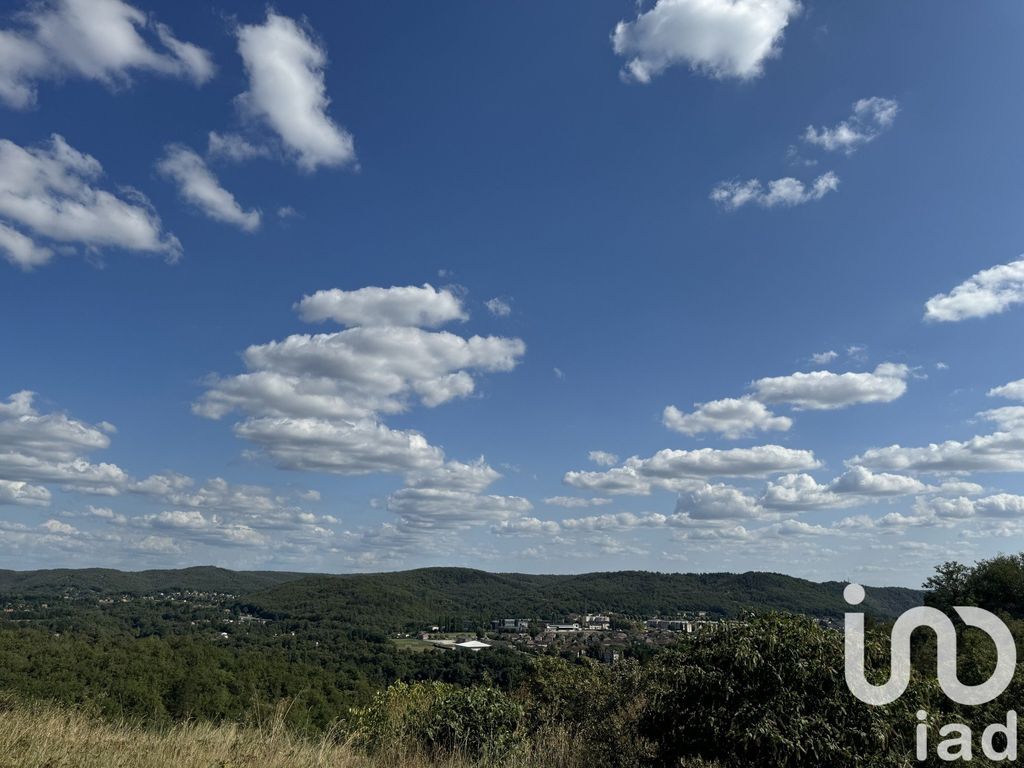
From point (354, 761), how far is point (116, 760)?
102 inches

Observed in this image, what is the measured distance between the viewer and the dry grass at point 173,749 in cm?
550

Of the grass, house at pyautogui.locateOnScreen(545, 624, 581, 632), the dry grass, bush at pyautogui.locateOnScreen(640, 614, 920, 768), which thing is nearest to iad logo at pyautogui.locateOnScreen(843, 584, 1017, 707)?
bush at pyautogui.locateOnScreen(640, 614, 920, 768)

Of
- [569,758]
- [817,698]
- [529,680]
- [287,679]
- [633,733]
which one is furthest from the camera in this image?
[287,679]

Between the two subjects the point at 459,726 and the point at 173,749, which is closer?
the point at 173,749

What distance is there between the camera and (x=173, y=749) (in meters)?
6.32

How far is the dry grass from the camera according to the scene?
550 cm

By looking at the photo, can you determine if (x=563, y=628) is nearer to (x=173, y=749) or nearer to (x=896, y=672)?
(x=896, y=672)

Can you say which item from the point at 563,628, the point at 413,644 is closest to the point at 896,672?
the point at 413,644

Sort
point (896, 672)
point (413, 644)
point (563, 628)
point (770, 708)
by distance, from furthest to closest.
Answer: point (563, 628), point (413, 644), point (896, 672), point (770, 708)

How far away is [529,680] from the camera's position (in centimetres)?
3825

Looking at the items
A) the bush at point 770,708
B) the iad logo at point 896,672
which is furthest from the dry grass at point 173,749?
the iad logo at point 896,672

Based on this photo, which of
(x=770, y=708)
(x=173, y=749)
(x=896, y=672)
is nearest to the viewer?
(x=173, y=749)

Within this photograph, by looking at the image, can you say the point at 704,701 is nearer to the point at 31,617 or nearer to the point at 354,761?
the point at 354,761

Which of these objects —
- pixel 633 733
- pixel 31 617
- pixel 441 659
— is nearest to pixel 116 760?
pixel 633 733
